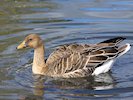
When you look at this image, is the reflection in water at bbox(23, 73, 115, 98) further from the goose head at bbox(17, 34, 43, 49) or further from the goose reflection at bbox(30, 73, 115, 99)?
the goose head at bbox(17, 34, 43, 49)

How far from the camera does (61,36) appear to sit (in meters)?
15.2

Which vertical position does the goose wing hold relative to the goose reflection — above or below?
above

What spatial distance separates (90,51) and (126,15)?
4473 millimetres

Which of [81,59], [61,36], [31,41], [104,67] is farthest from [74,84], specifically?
[61,36]

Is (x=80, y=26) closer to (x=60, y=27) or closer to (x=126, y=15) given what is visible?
(x=60, y=27)

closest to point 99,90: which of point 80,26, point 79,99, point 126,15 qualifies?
point 79,99

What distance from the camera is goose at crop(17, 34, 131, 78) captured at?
41.6 ft

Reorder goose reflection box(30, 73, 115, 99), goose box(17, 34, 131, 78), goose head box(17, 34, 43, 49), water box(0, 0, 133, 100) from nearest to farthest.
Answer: water box(0, 0, 133, 100) → goose reflection box(30, 73, 115, 99) → goose box(17, 34, 131, 78) → goose head box(17, 34, 43, 49)

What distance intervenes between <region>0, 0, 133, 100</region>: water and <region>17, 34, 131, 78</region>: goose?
241mm

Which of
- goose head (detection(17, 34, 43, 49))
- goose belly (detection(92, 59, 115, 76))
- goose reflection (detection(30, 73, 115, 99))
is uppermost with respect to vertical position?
goose head (detection(17, 34, 43, 49))

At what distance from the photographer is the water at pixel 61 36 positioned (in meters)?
11.5

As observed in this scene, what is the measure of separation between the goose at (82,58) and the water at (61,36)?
0.24 meters

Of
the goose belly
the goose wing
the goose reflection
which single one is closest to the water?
the goose reflection

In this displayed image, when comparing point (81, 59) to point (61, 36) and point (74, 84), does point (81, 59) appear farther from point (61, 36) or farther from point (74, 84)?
point (61, 36)
